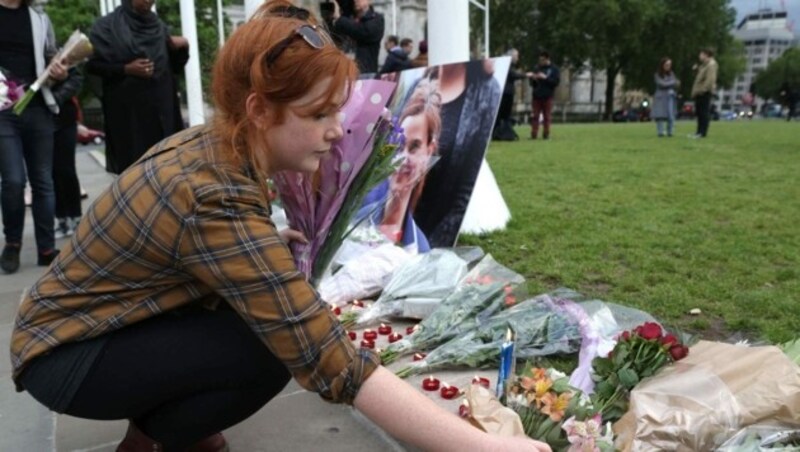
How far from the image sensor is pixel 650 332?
218cm

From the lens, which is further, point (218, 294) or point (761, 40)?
point (761, 40)

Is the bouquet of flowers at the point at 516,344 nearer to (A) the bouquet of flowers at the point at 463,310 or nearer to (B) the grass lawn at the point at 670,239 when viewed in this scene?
(A) the bouquet of flowers at the point at 463,310

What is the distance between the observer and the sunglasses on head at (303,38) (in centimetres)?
138

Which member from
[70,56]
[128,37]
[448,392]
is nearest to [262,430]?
[448,392]

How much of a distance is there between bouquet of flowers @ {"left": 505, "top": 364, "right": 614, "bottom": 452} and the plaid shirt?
0.71 m

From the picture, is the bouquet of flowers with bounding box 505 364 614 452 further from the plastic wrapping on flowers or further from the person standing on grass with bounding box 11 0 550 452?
the plastic wrapping on flowers

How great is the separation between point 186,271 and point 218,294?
95 mm

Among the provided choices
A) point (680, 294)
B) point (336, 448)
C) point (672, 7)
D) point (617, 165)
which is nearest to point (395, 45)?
point (617, 165)

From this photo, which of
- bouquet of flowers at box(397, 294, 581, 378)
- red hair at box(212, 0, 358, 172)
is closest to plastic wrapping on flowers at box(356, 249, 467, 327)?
bouquet of flowers at box(397, 294, 581, 378)

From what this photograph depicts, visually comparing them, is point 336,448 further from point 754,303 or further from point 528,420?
point 754,303

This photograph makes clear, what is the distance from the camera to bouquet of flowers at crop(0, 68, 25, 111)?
4.05 metres

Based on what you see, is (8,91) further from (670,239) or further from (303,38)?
(670,239)

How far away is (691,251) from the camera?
4.25 meters

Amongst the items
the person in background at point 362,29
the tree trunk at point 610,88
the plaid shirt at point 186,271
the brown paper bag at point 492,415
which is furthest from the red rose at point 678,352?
the tree trunk at point 610,88
